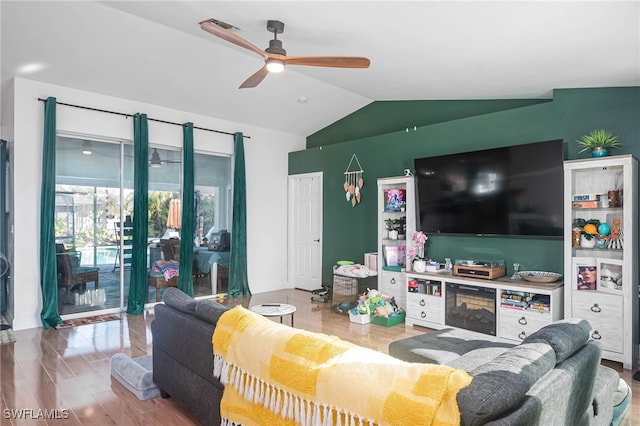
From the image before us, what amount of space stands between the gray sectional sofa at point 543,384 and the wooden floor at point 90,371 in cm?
110

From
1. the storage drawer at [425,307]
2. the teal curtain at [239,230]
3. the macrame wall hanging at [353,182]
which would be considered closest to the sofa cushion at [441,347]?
the storage drawer at [425,307]


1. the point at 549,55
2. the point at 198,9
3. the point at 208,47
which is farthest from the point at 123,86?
the point at 549,55

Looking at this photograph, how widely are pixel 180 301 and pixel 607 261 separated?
12.1ft

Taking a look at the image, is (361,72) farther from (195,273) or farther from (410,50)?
(195,273)

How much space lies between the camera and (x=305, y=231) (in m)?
6.95

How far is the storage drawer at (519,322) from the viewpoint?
3768mm

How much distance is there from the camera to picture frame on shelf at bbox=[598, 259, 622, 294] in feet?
11.5

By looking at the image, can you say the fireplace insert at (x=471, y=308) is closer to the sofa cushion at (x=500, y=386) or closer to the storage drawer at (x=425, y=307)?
the storage drawer at (x=425, y=307)

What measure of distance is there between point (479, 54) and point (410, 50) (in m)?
0.60

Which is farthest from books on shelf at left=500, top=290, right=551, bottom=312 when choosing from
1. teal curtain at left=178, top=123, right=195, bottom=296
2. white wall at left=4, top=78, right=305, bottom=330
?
teal curtain at left=178, top=123, right=195, bottom=296

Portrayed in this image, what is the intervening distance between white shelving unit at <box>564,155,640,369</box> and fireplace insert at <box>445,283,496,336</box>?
2.35 feet

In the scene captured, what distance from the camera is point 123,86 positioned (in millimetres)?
4891

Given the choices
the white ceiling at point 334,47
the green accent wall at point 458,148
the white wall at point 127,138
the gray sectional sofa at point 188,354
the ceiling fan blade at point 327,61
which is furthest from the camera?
the white wall at point 127,138

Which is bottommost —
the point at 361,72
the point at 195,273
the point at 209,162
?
the point at 195,273
